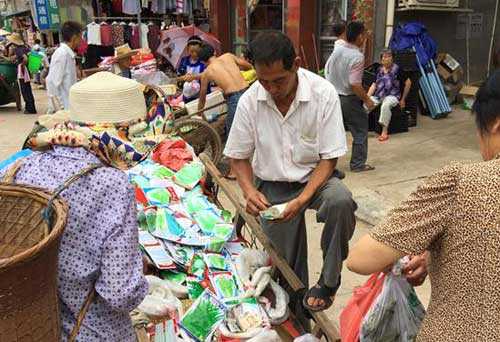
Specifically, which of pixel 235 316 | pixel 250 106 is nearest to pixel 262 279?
pixel 235 316

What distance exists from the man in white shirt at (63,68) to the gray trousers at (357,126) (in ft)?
11.2

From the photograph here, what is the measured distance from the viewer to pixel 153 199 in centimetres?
346

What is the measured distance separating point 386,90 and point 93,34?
780 centimetres

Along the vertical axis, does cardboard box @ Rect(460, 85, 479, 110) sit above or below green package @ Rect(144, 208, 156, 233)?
below

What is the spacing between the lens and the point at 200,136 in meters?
5.73

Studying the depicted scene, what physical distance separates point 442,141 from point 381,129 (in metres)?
0.90

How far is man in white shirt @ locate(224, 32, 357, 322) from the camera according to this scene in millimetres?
2371

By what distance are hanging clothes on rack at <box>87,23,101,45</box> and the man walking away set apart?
25.8ft

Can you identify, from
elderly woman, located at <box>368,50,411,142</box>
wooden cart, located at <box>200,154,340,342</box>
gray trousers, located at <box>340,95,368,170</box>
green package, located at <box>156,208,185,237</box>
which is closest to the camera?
wooden cart, located at <box>200,154,340,342</box>

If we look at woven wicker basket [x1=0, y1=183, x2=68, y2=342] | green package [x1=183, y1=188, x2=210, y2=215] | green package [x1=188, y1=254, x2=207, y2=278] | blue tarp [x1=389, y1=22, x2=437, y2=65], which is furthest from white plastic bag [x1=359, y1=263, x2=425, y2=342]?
blue tarp [x1=389, y1=22, x2=437, y2=65]

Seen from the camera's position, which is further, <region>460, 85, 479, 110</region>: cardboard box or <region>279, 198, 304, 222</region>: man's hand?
<region>460, 85, 479, 110</region>: cardboard box

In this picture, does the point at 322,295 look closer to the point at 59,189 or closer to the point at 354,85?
the point at 59,189

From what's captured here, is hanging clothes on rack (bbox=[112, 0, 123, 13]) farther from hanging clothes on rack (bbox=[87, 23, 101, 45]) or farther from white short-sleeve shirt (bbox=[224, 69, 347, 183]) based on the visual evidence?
white short-sleeve shirt (bbox=[224, 69, 347, 183])

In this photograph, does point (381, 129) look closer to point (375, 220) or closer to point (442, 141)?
point (442, 141)
